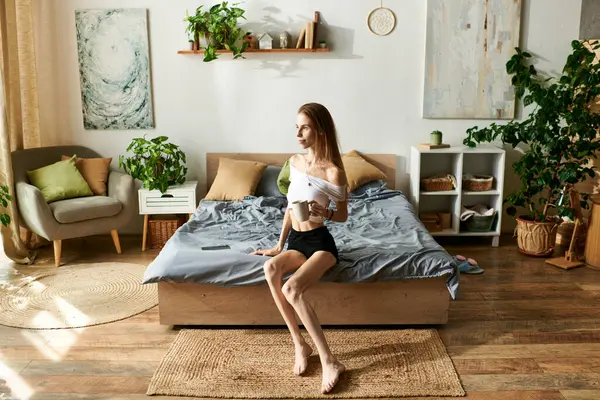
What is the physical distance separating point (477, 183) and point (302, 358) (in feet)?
8.25

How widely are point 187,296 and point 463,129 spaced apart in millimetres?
2811

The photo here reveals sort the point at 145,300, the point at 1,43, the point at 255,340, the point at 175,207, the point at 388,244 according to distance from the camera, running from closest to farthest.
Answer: the point at 255,340
the point at 388,244
the point at 145,300
the point at 1,43
the point at 175,207

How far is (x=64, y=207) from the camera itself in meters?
4.20

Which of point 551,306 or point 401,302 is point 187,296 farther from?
point 551,306

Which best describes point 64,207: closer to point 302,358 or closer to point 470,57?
point 302,358

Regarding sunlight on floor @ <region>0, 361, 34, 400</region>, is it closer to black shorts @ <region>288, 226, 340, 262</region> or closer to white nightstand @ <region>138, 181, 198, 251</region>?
black shorts @ <region>288, 226, 340, 262</region>

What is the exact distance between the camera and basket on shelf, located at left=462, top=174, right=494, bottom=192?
4.66 meters

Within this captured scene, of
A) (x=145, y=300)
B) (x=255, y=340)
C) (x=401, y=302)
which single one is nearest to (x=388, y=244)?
(x=401, y=302)

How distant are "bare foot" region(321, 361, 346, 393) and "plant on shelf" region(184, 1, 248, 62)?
2.76 m

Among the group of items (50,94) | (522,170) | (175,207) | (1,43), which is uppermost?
(1,43)

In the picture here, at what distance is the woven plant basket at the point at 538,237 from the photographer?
4.38m

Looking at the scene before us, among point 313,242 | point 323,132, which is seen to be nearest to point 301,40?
point 323,132

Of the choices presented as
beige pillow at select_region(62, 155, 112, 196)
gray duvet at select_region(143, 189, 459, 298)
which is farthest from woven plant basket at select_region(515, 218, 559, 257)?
beige pillow at select_region(62, 155, 112, 196)

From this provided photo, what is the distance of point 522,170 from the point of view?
14.6 feet
